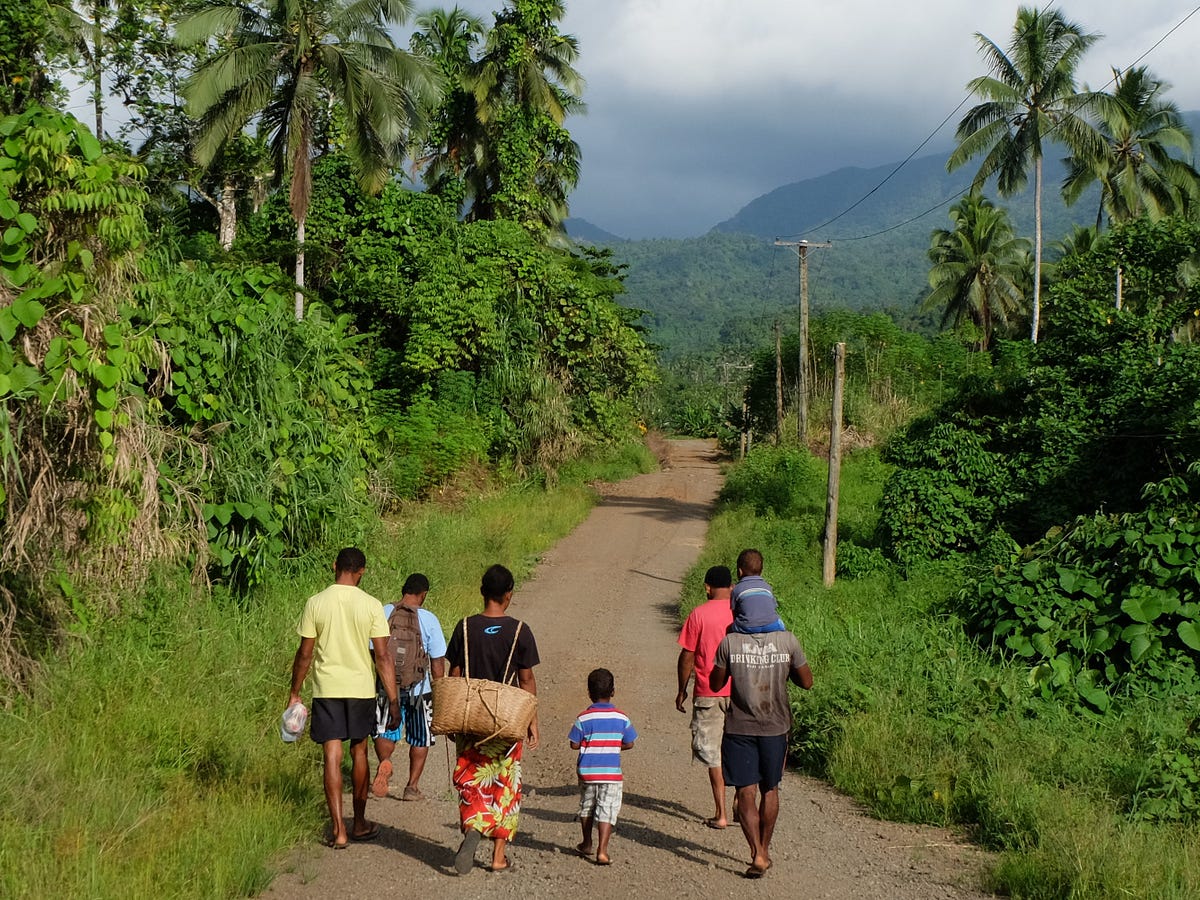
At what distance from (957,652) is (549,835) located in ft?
19.7

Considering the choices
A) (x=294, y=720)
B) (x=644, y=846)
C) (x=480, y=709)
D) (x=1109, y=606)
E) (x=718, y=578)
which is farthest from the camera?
(x=1109, y=606)

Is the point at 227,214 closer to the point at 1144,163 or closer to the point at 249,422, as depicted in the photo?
the point at 249,422

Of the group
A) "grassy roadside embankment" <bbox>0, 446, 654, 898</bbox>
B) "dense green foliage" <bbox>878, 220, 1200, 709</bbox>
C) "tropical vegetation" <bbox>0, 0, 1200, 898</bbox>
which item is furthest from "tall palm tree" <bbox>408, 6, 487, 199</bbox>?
"grassy roadside embankment" <bbox>0, 446, 654, 898</bbox>

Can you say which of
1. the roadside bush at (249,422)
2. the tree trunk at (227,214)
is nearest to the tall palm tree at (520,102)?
the tree trunk at (227,214)

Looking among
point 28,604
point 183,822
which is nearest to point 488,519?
point 28,604

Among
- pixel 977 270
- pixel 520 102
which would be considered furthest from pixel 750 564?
pixel 977 270

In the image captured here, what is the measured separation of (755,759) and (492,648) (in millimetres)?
1576

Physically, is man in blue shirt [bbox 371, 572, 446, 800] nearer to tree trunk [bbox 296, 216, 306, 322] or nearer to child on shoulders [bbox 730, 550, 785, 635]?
child on shoulders [bbox 730, 550, 785, 635]

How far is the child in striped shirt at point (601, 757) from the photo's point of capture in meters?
6.12

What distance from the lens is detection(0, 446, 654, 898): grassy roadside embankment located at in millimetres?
5246

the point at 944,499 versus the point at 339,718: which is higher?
the point at 944,499

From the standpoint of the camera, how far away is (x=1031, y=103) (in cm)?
3675

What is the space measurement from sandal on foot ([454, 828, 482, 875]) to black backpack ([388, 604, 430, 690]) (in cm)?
170

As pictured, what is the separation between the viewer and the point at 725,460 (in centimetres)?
4697
